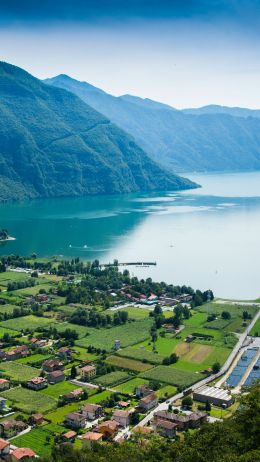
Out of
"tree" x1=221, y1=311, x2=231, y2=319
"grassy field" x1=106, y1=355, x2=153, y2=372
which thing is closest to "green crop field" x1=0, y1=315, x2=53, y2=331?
"grassy field" x1=106, y1=355, x2=153, y2=372

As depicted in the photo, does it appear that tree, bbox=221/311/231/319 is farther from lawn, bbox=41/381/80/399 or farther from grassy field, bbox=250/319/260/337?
lawn, bbox=41/381/80/399

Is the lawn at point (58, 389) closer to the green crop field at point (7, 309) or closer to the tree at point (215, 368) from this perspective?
the tree at point (215, 368)

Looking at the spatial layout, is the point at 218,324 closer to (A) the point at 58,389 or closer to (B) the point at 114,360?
(B) the point at 114,360

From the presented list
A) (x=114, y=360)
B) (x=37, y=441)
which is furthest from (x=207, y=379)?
(x=37, y=441)

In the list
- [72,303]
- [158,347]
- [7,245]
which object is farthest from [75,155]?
[158,347]

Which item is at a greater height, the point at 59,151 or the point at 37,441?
the point at 59,151

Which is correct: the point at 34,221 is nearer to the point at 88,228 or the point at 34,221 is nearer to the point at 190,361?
the point at 88,228

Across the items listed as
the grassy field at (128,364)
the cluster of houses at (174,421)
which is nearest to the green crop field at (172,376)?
the grassy field at (128,364)
